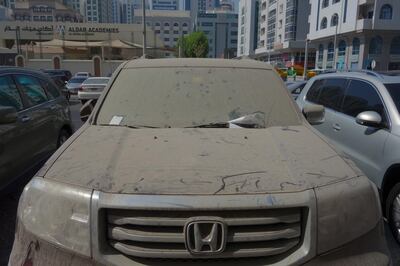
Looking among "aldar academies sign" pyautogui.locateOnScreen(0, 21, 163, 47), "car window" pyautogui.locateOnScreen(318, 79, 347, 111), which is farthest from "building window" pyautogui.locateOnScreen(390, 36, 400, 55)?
"car window" pyautogui.locateOnScreen(318, 79, 347, 111)

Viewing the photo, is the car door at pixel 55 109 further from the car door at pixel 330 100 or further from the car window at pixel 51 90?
the car door at pixel 330 100

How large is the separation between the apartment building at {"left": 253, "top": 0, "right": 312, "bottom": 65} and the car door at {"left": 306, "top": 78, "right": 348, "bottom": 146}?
74.4m

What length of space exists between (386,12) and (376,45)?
444 cm

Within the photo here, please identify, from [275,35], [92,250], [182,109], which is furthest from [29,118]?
[275,35]

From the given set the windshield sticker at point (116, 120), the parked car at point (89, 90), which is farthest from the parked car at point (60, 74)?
the windshield sticker at point (116, 120)

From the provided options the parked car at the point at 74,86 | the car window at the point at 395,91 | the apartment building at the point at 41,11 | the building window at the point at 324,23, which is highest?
the apartment building at the point at 41,11

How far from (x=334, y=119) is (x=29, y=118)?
401 cm

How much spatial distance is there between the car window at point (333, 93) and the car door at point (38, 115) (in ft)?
13.3

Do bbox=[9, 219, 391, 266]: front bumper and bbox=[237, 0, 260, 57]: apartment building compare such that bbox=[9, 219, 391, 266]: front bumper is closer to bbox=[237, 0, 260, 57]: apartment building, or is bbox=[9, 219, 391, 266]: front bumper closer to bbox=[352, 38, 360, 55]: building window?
bbox=[352, 38, 360, 55]: building window

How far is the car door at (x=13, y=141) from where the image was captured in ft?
14.8

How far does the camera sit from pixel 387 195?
441cm

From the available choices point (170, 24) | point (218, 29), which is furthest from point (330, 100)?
point (218, 29)

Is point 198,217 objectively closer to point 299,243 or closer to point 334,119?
point 299,243

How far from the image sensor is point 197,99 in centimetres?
344
